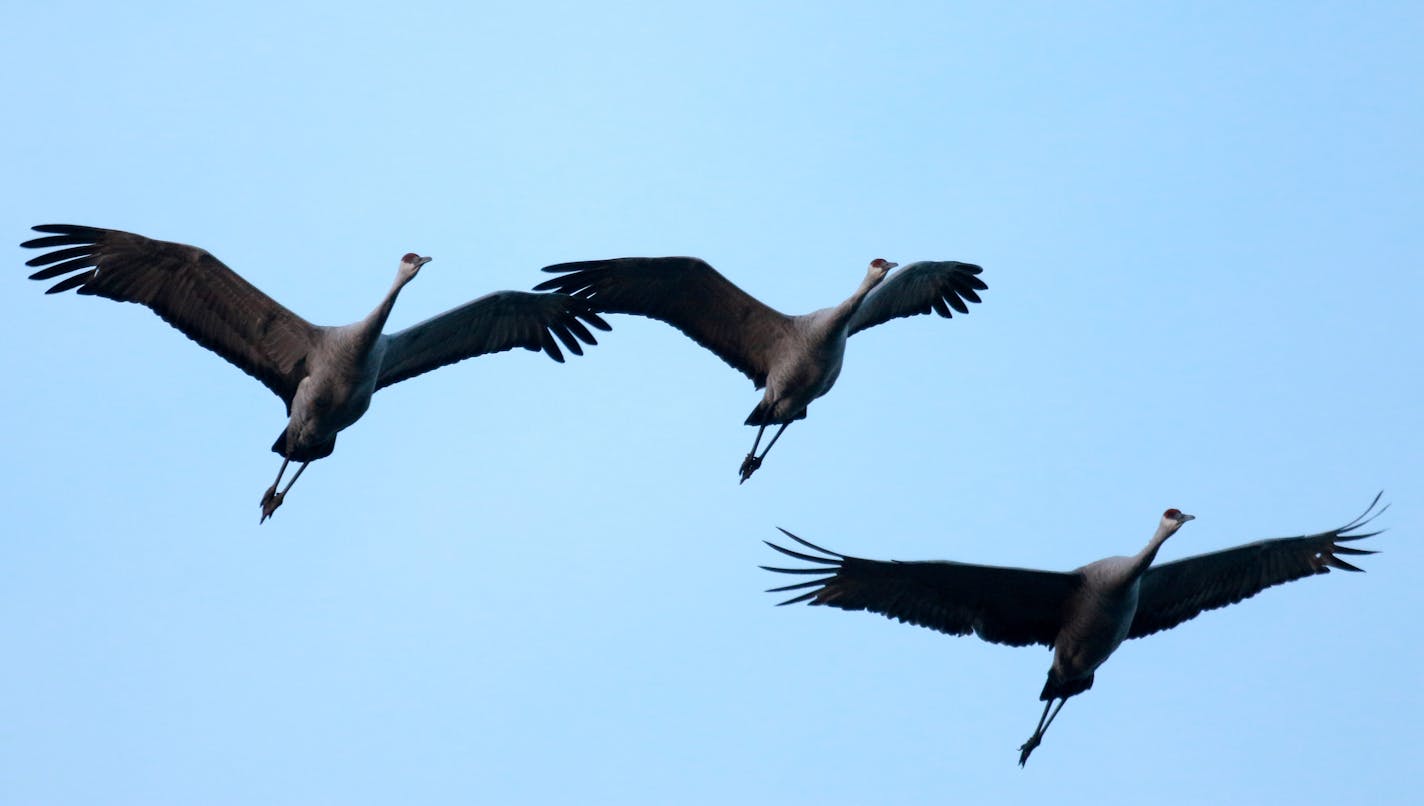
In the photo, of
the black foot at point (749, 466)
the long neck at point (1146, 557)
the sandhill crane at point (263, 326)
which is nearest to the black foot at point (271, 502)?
the sandhill crane at point (263, 326)

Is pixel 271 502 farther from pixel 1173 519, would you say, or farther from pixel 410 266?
pixel 1173 519

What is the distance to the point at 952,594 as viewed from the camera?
13664 mm

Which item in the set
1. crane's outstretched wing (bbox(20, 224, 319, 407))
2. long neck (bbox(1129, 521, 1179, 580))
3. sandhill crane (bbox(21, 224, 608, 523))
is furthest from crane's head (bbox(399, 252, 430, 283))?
long neck (bbox(1129, 521, 1179, 580))

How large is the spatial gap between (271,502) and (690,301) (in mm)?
3981

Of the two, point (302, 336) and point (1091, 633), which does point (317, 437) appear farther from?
point (1091, 633)

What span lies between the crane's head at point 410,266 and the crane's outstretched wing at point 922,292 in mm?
4051

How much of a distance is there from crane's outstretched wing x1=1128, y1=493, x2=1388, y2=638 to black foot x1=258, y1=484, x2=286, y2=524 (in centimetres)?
711

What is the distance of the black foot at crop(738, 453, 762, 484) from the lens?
16.2 meters

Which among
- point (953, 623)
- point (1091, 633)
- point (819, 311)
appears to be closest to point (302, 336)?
point (819, 311)

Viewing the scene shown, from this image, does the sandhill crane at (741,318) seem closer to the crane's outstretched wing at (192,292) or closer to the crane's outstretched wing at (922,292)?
the crane's outstretched wing at (922,292)

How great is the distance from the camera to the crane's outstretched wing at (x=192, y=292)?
45.8 feet

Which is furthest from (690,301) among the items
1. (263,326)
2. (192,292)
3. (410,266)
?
(192,292)

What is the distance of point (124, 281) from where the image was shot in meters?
14.1

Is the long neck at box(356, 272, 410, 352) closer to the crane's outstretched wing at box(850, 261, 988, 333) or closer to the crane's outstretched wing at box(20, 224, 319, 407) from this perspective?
the crane's outstretched wing at box(20, 224, 319, 407)
